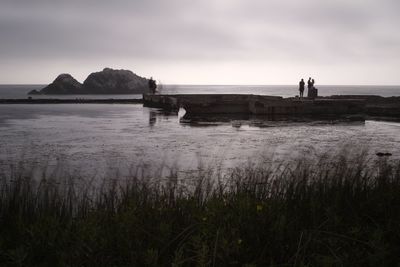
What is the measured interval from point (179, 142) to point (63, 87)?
4266 inches

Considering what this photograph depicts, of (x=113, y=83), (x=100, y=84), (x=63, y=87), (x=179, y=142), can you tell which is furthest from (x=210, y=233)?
(x=113, y=83)

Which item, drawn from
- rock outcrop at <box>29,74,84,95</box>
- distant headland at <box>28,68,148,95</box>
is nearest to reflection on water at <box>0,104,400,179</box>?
rock outcrop at <box>29,74,84,95</box>

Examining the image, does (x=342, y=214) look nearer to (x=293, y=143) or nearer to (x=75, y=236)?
(x=75, y=236)

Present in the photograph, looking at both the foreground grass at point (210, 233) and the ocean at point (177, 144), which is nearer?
the foreground grass at point (210, 233)

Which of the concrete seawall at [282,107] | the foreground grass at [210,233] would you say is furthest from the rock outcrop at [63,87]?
the foreground grass at [210,233]

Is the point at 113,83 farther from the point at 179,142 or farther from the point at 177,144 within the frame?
the point at 177,144

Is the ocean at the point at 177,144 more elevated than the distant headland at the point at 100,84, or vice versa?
the distant headland at the point at 100,84

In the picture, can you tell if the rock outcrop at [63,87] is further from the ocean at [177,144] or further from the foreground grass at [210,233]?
the foreground grass at [210,233]

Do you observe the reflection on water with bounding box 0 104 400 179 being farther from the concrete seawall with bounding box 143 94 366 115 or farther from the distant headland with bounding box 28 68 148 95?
the distant headland with bounding box 28 68 148 95

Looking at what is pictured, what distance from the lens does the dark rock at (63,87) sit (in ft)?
381

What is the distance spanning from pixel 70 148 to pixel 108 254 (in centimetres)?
1095

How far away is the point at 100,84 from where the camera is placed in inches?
4788

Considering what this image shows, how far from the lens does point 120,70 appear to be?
13438 cm

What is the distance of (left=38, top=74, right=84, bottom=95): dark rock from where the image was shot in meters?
116
